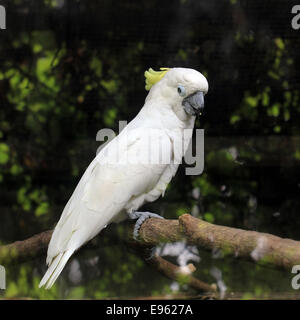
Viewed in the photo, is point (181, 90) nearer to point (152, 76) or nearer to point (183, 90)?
point (183, 90)

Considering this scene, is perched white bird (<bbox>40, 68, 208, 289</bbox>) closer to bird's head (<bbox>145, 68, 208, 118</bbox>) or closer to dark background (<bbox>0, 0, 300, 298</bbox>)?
bird's head (<bbox>145, 68, 208, 118</bbox>)

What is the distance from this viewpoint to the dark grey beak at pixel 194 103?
1.44 metres

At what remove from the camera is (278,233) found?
1731mm

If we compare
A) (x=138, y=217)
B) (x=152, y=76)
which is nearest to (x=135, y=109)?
(x=152, y=76)

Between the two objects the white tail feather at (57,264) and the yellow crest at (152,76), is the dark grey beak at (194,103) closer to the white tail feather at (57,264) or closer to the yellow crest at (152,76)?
the yellow crest at (152,76)

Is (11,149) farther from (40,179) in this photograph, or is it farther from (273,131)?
(273,131)

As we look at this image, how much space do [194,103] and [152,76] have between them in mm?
261

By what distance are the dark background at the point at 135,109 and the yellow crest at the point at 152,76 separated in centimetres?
6

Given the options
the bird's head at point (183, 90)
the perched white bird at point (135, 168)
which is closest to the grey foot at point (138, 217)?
the perched white bird at point (135, 168)

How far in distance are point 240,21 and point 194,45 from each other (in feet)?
0.65

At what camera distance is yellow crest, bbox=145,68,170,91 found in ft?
5.24

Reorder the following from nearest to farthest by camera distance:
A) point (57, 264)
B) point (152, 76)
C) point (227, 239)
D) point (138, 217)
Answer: point (227, 239) < point (57, 264) < point (138, 217) < point (152, 76)

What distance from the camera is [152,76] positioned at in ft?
5.35

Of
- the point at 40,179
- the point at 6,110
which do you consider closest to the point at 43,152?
the point at 40,179
